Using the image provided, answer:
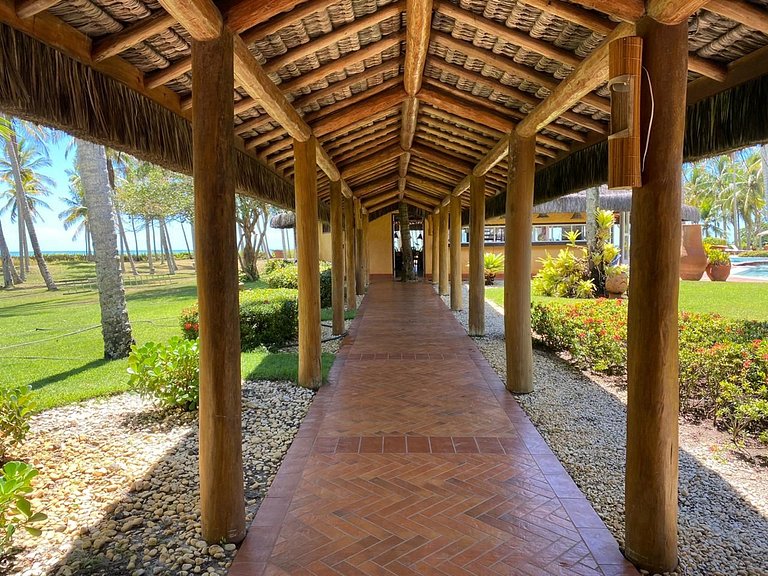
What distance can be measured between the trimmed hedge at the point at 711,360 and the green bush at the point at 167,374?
16.4ft

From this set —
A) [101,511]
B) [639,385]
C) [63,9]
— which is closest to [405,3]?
[63,9]

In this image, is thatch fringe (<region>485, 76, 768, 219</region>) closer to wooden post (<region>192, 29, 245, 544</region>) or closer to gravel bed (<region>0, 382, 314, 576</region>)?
wooden post (<region>192, 29, 245, 544</region>)

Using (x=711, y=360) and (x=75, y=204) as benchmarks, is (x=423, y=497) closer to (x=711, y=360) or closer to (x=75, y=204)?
(x=711, y=360)

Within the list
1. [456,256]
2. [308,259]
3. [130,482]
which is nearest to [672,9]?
[308,259]

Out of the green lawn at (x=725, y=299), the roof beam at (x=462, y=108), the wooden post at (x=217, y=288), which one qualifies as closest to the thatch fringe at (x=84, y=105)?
the wooden post at (x=217, y=288)

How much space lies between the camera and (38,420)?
17.2ft

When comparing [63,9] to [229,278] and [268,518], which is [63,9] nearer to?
[229,278]

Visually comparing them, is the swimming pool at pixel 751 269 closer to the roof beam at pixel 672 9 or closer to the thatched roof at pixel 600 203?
the thatched roof at pixel 600 203

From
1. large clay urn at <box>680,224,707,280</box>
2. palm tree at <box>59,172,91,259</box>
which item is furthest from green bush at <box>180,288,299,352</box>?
palm tree at <box>59,172,91,259</box>

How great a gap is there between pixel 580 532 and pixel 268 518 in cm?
192

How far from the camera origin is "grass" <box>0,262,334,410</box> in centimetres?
671

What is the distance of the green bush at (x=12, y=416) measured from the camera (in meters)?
4.03

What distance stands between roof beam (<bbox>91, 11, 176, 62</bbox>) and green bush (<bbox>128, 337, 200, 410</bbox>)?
3.23 metres

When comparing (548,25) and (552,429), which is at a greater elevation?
(548,25)
